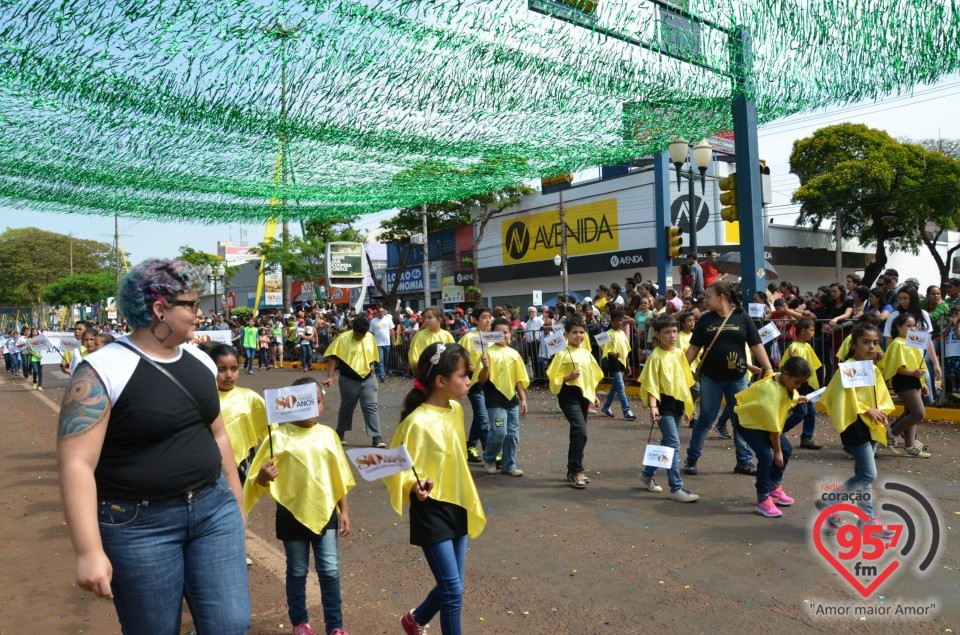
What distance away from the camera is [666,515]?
584 centimetres

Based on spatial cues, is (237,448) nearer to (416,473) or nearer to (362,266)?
(416,473)

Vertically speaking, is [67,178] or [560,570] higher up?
[67,178]

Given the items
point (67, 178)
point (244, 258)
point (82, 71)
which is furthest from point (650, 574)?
point (244, 258)

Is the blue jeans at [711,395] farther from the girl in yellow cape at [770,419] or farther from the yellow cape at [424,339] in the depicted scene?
the yellow cape at [424,339]

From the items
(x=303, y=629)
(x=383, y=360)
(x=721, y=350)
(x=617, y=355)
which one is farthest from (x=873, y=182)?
(x=303, y=629)

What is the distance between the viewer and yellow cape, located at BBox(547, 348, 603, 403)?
22.4 feet

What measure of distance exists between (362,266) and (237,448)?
768 inches

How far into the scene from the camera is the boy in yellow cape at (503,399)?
7.16 metres

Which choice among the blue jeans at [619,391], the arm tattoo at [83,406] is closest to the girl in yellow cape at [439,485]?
the arm tattoo at [83,406]

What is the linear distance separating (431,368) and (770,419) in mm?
3088

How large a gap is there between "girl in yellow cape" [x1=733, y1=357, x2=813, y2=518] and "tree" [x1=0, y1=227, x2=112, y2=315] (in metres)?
65.9

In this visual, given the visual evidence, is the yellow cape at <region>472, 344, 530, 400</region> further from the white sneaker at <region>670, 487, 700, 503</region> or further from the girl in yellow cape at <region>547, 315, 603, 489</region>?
the white sneaker at <region>670, 487, 700, 503</region>

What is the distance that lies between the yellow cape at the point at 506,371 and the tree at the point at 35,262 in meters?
63.5

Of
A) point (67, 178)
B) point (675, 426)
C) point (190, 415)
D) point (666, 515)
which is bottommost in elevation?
point (666, 515)
